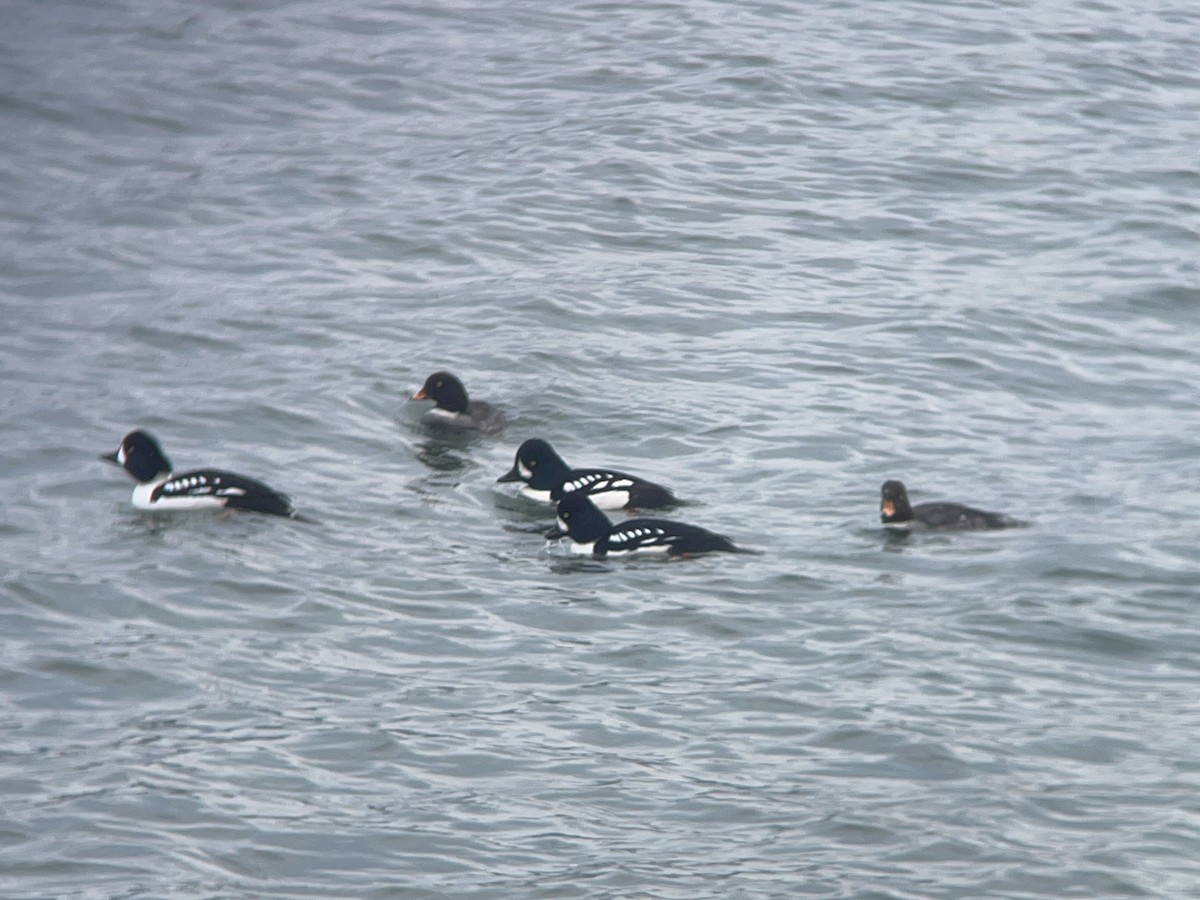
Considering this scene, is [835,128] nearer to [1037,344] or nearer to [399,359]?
[1037,344]

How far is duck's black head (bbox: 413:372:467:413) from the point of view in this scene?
52.2 ft

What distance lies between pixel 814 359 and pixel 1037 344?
217cm

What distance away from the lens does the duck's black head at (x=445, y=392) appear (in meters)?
15.9

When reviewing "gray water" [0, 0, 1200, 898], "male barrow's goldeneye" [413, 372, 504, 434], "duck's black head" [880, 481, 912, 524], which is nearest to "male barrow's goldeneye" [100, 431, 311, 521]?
"gray water" [0, 0, 1200, 898]

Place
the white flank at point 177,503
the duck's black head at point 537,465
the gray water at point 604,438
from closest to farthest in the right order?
the gray water at point 604,438, the white flank at point 177,503, the duck's black head at point 537,465

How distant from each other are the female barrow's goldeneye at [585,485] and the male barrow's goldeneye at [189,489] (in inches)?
72.7

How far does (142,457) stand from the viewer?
1416cm

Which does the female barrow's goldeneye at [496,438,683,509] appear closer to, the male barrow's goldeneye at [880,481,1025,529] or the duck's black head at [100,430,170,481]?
the male barrow's goldeneye at [880,481,1025,529]

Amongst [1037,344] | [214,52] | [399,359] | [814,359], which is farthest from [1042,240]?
[214,52]

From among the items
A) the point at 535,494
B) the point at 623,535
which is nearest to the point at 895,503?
the point at 623,535

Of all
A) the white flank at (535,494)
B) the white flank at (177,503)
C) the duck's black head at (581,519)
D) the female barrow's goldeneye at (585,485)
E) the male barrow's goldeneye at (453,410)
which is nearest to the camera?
the duck's black head at (581,519)

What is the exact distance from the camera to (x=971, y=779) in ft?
32.8

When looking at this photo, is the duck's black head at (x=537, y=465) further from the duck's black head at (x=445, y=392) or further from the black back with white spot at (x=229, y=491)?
the black back with white spot at (x=229, y=491)

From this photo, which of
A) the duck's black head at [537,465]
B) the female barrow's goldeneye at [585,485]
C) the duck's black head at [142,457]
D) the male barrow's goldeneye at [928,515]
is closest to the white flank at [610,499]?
the female barrow's goldeneye at [585,485]
